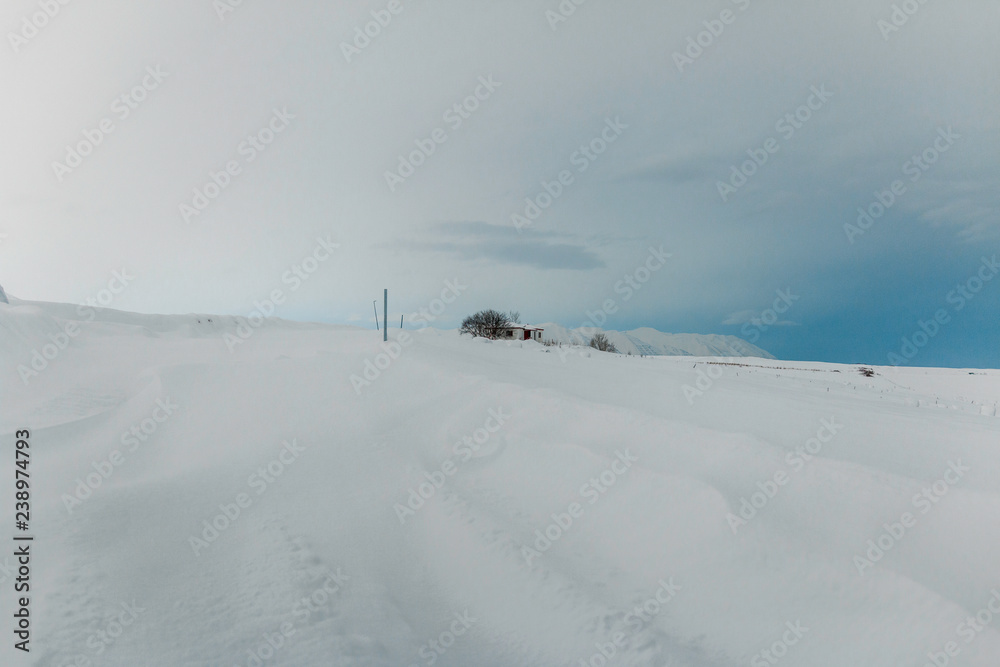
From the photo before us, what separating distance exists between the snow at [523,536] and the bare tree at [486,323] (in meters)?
36.5

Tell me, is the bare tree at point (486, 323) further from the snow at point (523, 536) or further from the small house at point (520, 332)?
the snow at point (523, 536)

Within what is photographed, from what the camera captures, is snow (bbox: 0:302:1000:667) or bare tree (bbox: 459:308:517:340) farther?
bare tree (bbox: 459:308:517:340)

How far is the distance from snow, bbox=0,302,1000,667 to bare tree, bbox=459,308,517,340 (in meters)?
36.5

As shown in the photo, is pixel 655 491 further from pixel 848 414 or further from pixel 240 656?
pixel 848 414

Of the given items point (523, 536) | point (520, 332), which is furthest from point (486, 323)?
point (523, 536)

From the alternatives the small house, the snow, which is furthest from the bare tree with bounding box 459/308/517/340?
the snow

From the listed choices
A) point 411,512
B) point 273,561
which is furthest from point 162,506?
point 411,512

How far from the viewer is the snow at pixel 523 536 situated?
2863 millimetres

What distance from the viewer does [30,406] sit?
31.0ft

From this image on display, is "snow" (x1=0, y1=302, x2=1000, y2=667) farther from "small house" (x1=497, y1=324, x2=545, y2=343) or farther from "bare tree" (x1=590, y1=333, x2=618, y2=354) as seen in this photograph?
"bare tree" (x1=590, y1=333, x2=618, y2=354)

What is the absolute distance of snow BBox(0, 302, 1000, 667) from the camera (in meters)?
2.86

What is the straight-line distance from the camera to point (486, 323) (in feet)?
147

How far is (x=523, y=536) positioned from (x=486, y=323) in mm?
40631

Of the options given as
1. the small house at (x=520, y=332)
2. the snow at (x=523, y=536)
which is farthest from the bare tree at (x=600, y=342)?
the snow at (x=523, y=536)
